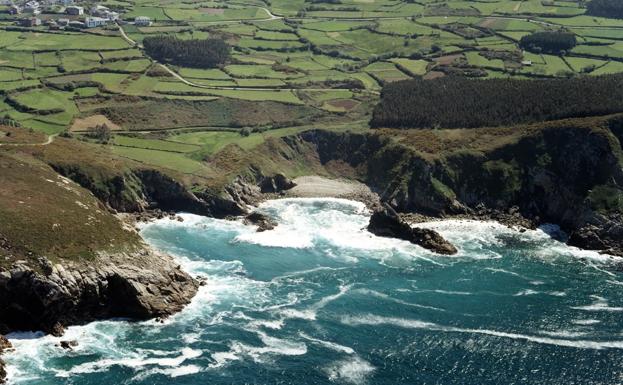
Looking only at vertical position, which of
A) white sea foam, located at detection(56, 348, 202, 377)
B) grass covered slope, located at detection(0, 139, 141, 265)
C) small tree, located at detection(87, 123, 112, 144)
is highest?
grass covered slope, located at detection(0, 139, 141, 265)

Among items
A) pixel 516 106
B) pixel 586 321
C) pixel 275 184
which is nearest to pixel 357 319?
pixel 586 321

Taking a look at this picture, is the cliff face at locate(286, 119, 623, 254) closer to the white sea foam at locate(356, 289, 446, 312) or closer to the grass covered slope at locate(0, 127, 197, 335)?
the white sea foam at locate(356, 289, 446, 312)

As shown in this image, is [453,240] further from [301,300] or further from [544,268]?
[301,300]

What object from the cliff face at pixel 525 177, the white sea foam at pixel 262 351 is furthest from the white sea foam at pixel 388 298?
the cliff face at pixel 525 177

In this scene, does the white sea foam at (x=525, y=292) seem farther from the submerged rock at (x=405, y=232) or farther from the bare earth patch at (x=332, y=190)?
the bare earth patch at (x=332, y=190)

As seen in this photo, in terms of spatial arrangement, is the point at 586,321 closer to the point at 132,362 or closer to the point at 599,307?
the point at 599,307

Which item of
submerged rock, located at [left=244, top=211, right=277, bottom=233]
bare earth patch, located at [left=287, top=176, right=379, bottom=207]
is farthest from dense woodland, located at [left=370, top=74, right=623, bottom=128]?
submerged rock, located at [left=244, top=211, right=277, bottom=233]

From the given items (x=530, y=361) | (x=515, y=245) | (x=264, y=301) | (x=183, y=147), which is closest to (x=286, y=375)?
(x=264, y=301)
